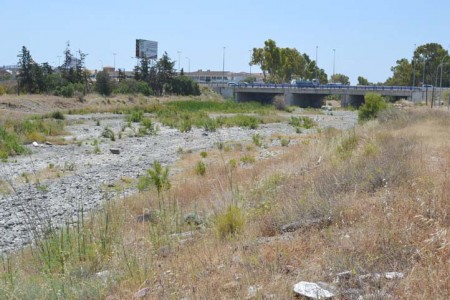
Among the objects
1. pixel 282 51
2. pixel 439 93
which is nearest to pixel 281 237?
pixel 439 93

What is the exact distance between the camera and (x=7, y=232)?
1216cm

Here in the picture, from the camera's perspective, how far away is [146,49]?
111m

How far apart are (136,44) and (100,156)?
86.3 metres

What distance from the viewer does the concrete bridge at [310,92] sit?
82938mm

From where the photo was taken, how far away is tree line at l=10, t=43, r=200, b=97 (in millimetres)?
71312

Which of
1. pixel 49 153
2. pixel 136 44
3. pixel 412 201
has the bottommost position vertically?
pixel 49 153

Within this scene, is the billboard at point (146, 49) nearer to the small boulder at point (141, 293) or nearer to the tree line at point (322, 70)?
the tree line at point (322, 70)

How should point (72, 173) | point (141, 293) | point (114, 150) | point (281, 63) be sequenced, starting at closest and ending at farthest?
1. point (141, 293)
2. point (72, 173)
3. point (114, 150)
4. point (281, 63)

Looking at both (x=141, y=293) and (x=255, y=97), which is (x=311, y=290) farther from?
(x=255, y=97)

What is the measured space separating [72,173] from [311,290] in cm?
1817

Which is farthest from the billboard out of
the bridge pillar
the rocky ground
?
the rocky ground

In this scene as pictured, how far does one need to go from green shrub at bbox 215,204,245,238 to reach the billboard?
10172cm

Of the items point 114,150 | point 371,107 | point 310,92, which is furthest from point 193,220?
point 310,92

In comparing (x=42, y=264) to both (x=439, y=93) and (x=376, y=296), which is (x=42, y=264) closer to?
(x=376, y=296)
